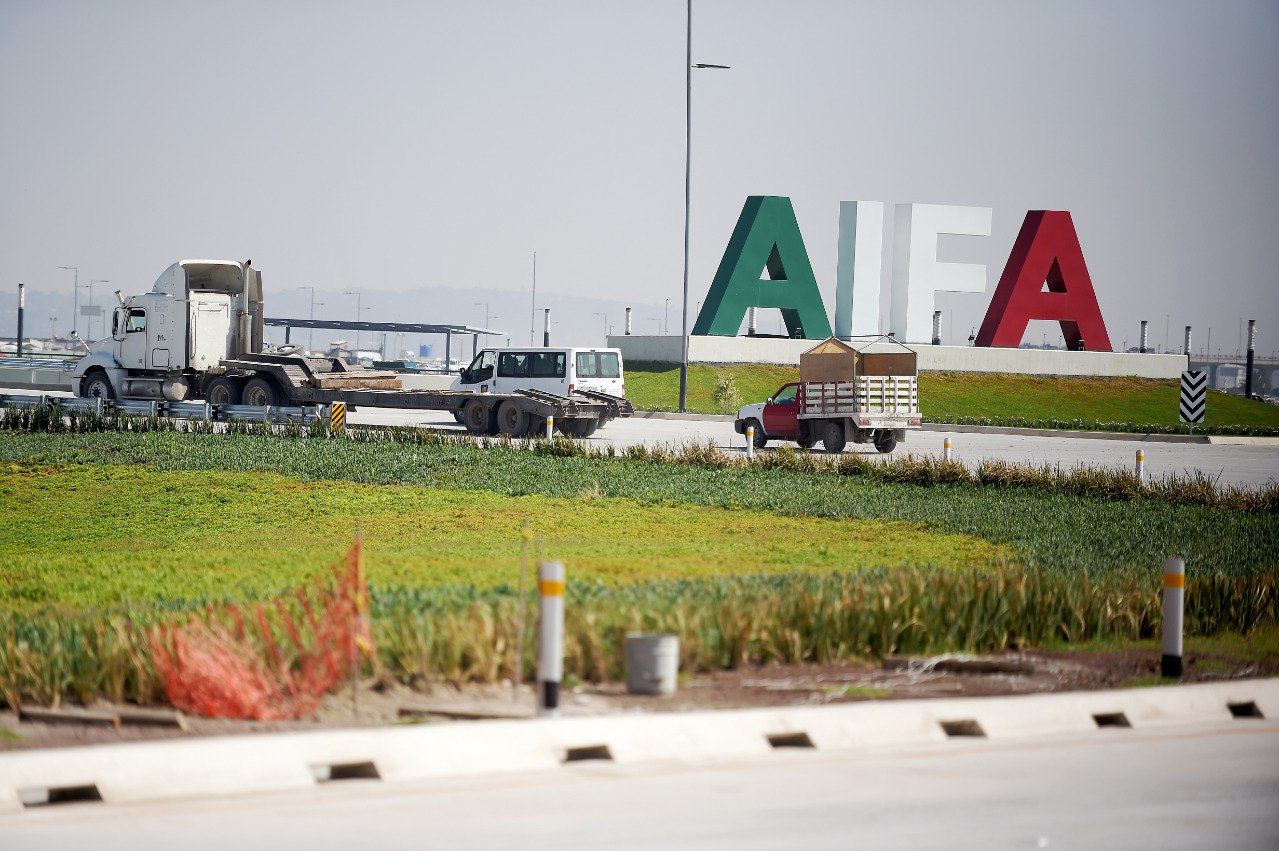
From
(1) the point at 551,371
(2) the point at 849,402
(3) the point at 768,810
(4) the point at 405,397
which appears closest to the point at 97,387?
(4) the point at 405,397

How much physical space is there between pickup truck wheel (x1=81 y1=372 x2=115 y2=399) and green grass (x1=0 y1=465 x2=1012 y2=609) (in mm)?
13280

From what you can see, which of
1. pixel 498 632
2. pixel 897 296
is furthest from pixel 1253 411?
pixel 498 632

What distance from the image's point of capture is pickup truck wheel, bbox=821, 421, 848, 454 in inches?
1364

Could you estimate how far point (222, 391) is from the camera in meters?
39.6

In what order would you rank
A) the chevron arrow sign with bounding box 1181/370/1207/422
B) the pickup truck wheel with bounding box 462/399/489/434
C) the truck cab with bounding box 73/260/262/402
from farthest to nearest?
the chevron arrow sign with bounding box 1181/370/1207/422, the truck cab with bounding box 73/260/262/402, the pickup truck wheel with bounding box 462/399/489/434

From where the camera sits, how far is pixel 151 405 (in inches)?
1500

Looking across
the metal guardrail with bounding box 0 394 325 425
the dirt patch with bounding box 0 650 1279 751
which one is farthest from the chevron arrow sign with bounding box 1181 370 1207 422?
the dirt patch with bounding box 0 650 1279 751

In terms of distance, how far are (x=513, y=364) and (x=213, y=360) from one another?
832 centimetres

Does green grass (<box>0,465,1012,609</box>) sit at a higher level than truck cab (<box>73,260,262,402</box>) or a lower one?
lower

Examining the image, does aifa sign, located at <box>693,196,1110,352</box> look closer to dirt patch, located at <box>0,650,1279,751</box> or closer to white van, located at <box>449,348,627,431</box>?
white van, located at <box>449,348,627,431</box>

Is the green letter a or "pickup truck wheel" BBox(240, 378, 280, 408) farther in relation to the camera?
the green letter a

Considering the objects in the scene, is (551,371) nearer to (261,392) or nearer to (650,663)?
(261,392)

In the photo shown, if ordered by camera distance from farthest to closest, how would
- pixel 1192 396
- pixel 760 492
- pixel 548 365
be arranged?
pixel 1192 396 → pixel 548 365 → pixel 760 492

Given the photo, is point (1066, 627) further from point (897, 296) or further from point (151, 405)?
point (897, 296)
